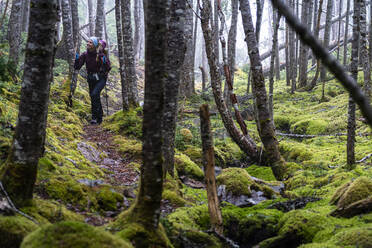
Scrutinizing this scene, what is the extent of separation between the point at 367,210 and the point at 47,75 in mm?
4302

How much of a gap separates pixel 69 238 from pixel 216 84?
6452 millimetres

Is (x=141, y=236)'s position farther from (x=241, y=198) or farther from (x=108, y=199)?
(x=241, y=198)

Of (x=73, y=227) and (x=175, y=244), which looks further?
(x=175, y=244)

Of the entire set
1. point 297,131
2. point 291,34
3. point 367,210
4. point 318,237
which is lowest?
point 318,237

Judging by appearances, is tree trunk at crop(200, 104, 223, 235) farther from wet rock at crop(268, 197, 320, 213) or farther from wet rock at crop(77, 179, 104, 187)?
wet rock at crop(77, 179, 104, 187)

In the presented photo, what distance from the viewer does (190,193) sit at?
21.2ft

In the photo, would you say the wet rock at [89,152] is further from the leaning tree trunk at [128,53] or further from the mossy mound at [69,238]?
the mossy mound at [69,238]

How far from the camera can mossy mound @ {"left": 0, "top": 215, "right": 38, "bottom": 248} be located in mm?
2734

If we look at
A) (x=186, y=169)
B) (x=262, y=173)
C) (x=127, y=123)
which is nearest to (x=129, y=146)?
(x=186, y=169)

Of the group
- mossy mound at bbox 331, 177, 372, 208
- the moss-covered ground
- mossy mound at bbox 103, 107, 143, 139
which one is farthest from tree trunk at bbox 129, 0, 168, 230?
mossy mound at bbox 103, 107, 143, 139

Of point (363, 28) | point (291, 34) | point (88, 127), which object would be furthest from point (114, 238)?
point (291, 34)

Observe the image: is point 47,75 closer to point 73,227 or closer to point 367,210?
point 73,227

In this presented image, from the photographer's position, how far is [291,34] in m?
18.6

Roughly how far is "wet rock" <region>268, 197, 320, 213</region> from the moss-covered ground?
0.18 ft
